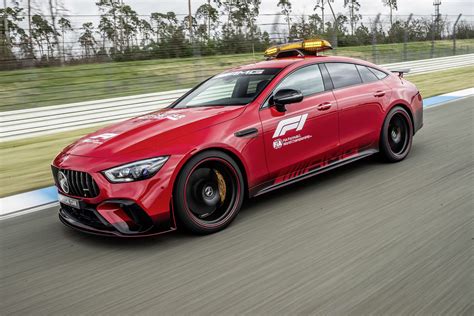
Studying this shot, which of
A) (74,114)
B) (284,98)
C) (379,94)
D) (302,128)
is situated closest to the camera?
(284,98)

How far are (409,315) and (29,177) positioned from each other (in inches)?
224

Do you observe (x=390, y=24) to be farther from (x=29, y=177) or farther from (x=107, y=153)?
(x=107, y=153)

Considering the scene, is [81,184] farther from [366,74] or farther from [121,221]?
[366,74]

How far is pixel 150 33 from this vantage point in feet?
45.8

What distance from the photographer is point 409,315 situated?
8.97 feet

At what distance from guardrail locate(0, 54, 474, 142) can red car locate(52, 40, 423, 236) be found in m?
6.15

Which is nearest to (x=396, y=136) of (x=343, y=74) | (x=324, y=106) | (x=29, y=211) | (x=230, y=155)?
(x=343, y=74)

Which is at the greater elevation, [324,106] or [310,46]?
[310,46]

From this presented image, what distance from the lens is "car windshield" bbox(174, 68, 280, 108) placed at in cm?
500

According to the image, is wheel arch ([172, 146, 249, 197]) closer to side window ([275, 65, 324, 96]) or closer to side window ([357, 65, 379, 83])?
side window ([275, 65, 324, 96])

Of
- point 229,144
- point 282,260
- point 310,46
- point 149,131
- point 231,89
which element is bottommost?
point 282,260

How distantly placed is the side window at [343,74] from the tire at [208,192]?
1.92 metres

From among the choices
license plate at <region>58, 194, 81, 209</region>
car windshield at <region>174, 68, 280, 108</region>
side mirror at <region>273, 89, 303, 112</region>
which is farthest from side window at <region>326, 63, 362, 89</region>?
license plate at <region>58, 194, 81, 209</region>

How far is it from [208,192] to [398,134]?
322cm
